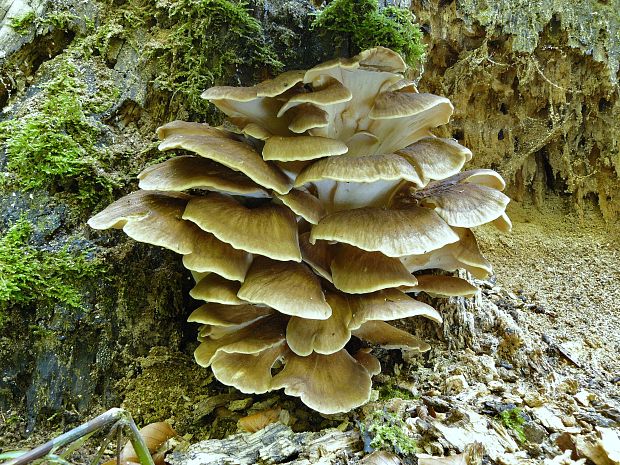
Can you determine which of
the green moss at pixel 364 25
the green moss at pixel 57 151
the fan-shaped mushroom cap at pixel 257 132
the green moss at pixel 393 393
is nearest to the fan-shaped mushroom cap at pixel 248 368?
the green moss at pixel 393 393

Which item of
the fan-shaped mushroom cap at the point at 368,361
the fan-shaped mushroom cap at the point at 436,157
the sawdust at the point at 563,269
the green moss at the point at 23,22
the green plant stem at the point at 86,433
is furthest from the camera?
the sawdust at the point at 563,269

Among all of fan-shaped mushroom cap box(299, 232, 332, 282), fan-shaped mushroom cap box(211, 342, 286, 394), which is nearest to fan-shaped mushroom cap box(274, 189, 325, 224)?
fan-shaped mushroom cap box(299, 232, 332, 282)

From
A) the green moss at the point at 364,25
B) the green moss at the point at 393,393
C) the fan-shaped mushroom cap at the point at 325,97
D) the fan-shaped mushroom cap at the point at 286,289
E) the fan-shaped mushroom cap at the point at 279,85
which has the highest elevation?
the green moss at the point at 364,25

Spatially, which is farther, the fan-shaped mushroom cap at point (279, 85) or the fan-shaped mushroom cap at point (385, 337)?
the fan-shaped mushroom cap at point (385, 337)

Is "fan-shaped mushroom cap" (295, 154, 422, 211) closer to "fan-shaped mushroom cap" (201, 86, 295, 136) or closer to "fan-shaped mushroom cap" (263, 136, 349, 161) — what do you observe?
"fan-shaped mushroom cap" (263, 136, 349, 161)

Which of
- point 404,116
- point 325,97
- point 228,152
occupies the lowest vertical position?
point 228,152

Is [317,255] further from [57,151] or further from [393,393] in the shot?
Result: [57,151]

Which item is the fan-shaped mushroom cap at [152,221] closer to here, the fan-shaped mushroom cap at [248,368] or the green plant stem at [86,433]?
the fan-shaped mushroom cap at [248,368]

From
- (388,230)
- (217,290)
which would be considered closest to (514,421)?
(388,230)
